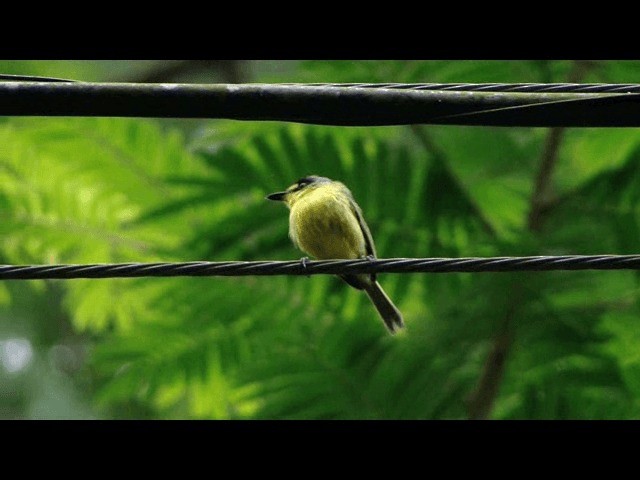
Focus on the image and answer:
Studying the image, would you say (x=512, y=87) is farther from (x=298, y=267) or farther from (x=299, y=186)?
(x=299, y=186)

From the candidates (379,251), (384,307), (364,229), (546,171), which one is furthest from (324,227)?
(546,171)

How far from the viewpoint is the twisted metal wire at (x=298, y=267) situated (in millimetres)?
4414

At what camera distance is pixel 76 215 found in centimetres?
951

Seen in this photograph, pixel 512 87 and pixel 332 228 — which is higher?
pixel 512 87

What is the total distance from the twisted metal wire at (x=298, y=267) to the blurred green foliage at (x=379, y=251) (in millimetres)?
2576

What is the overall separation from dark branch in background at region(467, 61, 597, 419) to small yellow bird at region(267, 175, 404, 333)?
71 centimetres

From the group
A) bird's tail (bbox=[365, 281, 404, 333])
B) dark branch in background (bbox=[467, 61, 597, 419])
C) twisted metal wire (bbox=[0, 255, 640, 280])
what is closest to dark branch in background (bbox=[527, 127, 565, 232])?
dark branch in background (bbox=[467, 61, 597, 419])

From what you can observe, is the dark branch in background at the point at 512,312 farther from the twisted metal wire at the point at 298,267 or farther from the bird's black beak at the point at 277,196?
the twisted metal wire at the point at 298,267

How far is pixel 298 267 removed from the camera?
454 cm

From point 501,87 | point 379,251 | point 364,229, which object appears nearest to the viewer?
point 501,87

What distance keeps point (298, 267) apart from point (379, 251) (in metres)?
3.48

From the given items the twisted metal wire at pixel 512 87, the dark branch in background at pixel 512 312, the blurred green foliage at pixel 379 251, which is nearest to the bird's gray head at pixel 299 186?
the blurred green foliage at pixel 379 251

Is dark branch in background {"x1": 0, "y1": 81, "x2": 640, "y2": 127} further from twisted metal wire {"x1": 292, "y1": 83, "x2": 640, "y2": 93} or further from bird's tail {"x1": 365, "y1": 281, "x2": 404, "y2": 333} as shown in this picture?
bird's tail {"x1": 365, "y1": 281, "x2": 404, "y2": 333}
